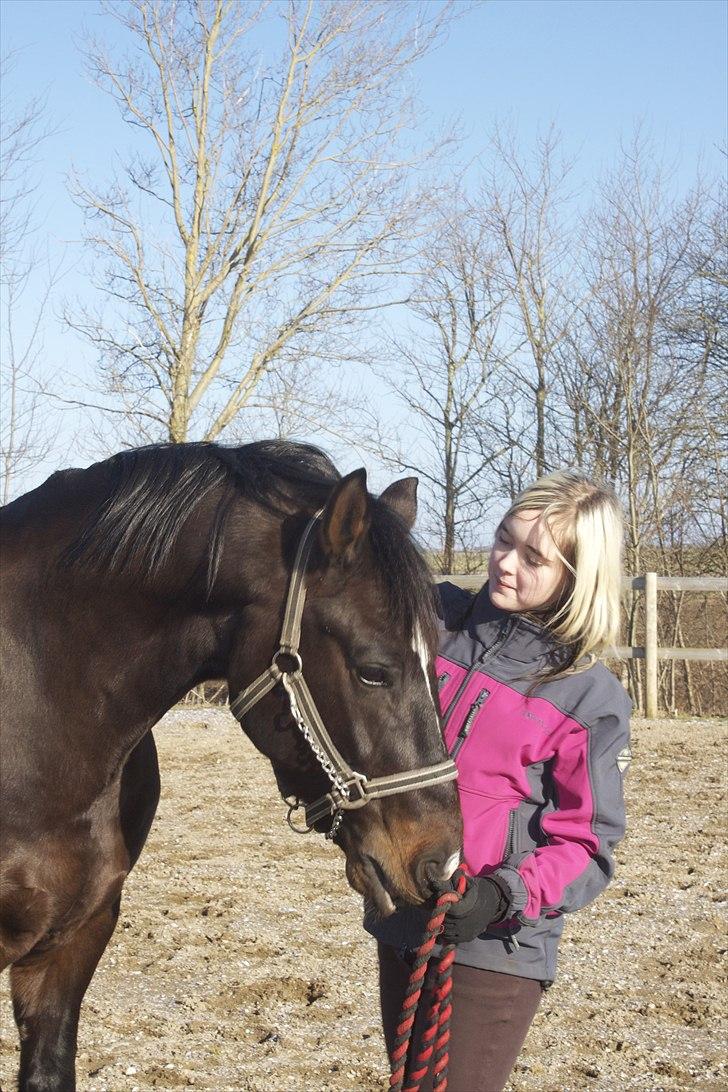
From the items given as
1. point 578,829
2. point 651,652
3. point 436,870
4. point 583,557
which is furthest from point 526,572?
point 651,652

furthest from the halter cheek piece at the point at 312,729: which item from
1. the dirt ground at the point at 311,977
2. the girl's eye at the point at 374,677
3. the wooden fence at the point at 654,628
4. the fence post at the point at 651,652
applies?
the fence post at the point at 651,652

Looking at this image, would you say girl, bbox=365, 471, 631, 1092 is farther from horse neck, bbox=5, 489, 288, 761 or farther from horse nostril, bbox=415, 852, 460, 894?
horse neck, bbox=5, 489, 288, 761

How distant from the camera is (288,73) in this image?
44.3 ft

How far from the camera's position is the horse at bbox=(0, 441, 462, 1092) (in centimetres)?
183

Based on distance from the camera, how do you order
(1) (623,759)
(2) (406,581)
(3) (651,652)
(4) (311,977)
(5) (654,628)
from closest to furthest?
(2) (406,581), (1) (623,759), (4) (311,977), (3) (651,652), (5) (654,628)

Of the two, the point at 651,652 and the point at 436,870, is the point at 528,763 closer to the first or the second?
the point at 436,870

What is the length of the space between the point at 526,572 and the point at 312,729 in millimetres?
553

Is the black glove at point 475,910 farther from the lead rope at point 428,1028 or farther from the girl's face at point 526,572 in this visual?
the girl's face at point 526,572

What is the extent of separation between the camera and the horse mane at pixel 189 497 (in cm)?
198

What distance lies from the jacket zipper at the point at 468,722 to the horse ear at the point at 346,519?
0.40 metres

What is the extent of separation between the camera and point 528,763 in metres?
2.04

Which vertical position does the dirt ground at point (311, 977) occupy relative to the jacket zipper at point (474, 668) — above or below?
below

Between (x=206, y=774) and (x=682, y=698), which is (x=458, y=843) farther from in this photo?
(x=682, y=698)

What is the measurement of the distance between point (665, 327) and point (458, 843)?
1347 centimetres
